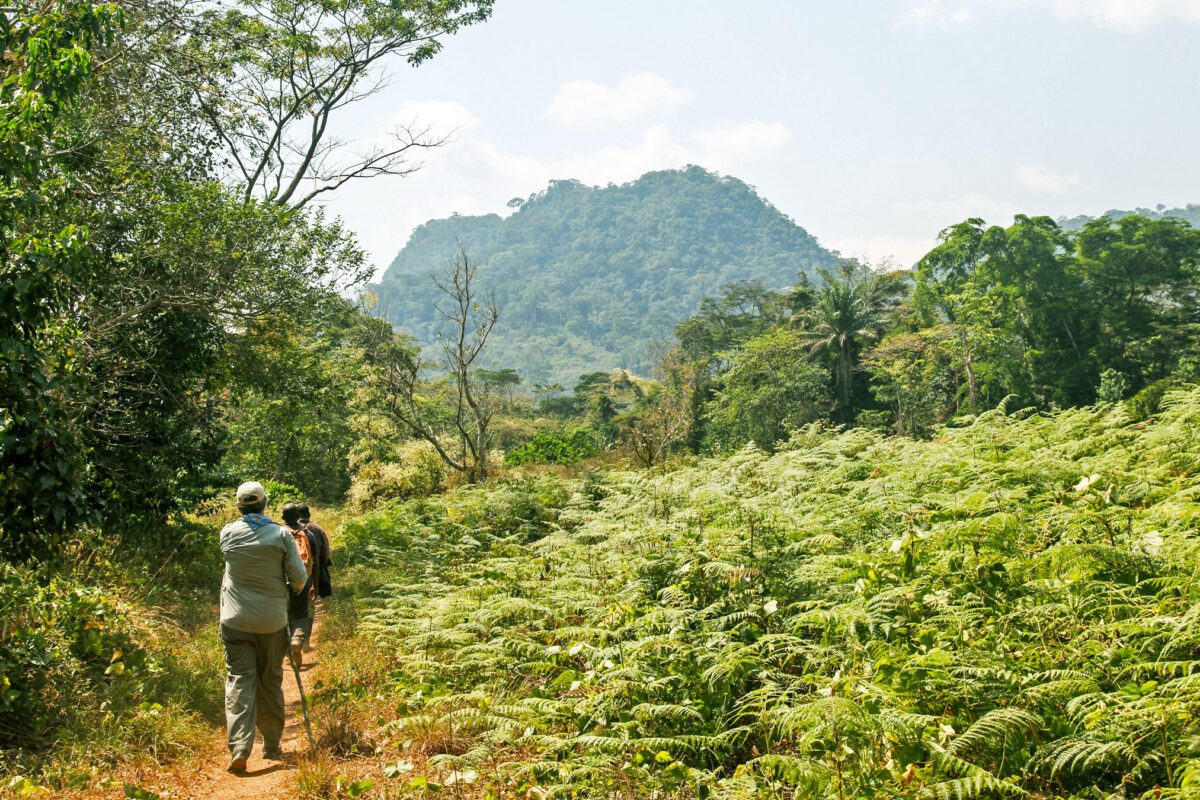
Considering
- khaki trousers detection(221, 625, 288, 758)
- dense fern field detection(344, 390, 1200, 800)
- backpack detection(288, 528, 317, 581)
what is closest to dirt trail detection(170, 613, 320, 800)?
khaki trousers detection(221, 625, 288, 758)

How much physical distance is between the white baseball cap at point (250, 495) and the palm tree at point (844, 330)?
1625 inches

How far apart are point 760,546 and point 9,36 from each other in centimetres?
641

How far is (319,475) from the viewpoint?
31453mm

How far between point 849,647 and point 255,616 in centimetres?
415

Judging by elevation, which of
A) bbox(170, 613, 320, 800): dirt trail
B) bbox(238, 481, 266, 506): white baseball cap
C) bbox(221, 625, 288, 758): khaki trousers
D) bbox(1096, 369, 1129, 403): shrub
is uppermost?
bbox(1096, 369, 1129, 403): shrub

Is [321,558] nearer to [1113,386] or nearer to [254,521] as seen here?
[254,521]

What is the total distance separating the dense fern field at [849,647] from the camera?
3.93 m

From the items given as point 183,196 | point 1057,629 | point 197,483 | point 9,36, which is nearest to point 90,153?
point 183,196

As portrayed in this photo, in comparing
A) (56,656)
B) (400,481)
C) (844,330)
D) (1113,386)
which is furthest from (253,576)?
(844,330)

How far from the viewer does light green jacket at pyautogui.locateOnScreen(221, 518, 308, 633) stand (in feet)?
18.9

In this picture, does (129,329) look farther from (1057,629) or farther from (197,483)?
(1057,629)

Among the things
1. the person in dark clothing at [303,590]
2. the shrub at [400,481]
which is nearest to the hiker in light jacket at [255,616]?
the person in dark clothing at [303,590]

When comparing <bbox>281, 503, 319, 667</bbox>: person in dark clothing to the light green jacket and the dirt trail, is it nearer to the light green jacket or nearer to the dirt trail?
the dirt trail

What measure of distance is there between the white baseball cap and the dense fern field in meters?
1.92
